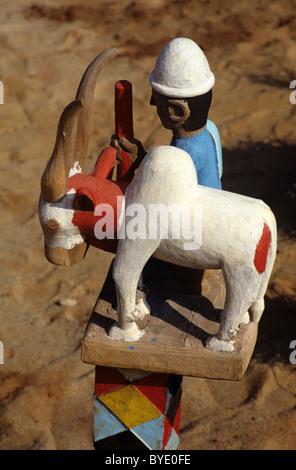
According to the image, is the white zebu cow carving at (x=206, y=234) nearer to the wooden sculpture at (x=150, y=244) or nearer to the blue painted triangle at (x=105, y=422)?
the wooden sculpture at (x=150, y=244)

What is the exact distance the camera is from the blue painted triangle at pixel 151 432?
214 centimetres

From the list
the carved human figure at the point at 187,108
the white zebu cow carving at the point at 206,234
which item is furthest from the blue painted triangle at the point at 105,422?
the white zebu cow carving at the point at 206,234

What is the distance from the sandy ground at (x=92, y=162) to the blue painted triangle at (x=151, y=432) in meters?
0.87

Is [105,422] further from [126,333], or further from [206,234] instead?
[206,234]

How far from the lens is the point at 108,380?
2.11m

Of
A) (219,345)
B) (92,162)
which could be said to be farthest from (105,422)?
(92,162)

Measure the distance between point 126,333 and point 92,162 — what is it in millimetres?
2904

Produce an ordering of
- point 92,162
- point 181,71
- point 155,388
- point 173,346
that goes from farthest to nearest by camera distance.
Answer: point 92,162
point 155,388
point 173,346
point 181,71

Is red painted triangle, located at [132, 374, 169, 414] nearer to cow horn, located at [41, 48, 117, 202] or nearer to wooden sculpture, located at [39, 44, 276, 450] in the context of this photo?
wooden sculpture, located at [39, 44, 276, 450]

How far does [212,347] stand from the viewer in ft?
6.13

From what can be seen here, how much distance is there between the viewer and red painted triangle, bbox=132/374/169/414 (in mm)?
2074

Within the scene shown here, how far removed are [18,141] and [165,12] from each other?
2289mm

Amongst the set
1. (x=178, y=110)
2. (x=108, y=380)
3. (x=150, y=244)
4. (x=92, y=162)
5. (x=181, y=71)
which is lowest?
(x=92, y=162)
